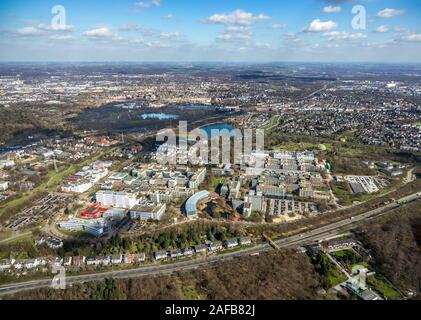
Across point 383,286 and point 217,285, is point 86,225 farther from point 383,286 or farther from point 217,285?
point 383,286

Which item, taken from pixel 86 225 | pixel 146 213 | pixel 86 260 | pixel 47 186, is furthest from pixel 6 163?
pixel 86 260

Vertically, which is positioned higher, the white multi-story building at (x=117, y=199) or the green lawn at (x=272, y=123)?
the green lawn at (x=272, y=123)

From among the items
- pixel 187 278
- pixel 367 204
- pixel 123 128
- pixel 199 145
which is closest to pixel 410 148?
pixel 367 204

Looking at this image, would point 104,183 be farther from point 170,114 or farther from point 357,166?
point 170,114

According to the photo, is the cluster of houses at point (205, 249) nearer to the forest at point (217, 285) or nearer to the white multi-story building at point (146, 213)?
the forest at point (217, 285)

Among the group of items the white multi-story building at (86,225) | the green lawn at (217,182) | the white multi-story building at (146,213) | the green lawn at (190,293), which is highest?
the green lawn at (217,182)

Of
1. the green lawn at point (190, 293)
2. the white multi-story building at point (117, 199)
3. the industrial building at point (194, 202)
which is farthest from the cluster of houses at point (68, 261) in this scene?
the white multi-story building at point (117, 199)
